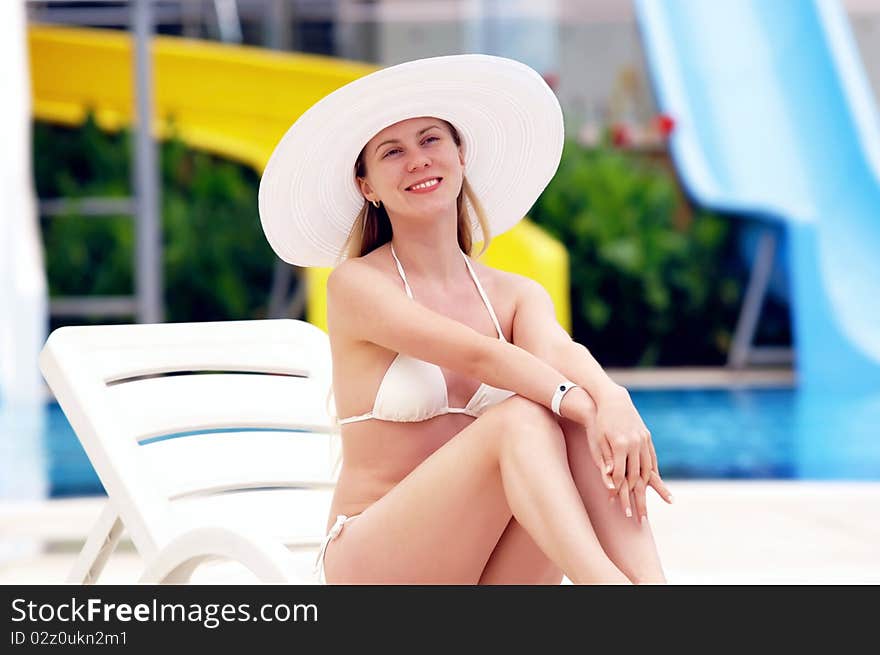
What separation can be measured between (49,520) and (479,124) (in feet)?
8.76

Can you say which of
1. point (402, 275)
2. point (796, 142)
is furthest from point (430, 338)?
point (796, 142)

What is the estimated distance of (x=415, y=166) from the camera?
7.36 ft

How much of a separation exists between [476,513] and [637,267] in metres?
7.78

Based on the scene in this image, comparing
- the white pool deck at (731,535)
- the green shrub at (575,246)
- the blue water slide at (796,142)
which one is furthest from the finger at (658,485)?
the green shrub at (575,246)

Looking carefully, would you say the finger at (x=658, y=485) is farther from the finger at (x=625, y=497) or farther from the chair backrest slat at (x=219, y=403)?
the chair backrest slat at (x=219, y=403)

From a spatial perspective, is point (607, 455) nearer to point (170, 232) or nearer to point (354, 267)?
point (354, 267)

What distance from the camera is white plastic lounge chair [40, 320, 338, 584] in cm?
229

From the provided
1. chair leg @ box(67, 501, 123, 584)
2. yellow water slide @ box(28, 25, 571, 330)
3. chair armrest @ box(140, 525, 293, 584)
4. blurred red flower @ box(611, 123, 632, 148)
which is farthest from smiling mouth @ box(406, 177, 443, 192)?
blurred red flower @ box(611, 123, 632, 148)

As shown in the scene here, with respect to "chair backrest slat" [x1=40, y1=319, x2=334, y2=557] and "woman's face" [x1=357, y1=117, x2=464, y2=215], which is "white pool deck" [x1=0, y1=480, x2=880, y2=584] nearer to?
"chair backrest slat" [x1=40, y1=319, x2=334, y2=557]

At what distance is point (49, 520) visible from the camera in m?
4.43

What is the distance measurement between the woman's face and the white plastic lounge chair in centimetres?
60

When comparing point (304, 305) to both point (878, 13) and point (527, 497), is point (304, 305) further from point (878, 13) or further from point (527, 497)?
point (527, 497)
